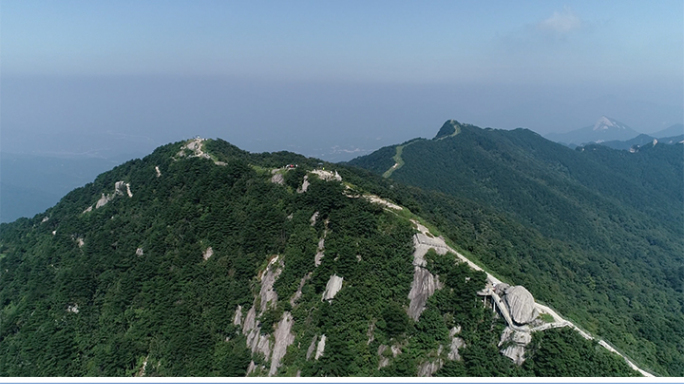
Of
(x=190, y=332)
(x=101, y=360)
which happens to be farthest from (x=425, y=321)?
(x=101, y=360)

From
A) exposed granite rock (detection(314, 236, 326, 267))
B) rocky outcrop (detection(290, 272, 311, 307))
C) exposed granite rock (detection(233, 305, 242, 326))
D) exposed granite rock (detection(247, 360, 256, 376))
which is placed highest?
exposed granite rock (detection(314, 236, 326, 267))

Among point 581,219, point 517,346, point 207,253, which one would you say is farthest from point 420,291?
point 581,219

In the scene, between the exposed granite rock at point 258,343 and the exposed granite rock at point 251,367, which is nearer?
the exposed granite rock at point 251,367

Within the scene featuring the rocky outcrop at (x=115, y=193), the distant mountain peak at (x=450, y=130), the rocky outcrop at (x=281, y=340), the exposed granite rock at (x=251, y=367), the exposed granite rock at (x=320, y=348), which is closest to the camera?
the exposed granite rock at (x=320, y=348)

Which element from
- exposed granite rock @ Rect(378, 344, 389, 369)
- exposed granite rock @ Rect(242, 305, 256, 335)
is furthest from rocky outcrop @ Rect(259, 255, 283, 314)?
exposed granite rock @ Rect(378, 344, 389, 369)

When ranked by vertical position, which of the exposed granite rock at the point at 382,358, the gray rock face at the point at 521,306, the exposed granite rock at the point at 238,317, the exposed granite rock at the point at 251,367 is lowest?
the exposed granite rock at the point at 251,367

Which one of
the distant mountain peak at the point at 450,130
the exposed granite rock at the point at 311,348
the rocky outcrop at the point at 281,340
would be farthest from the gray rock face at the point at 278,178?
the distant mountain peak at the point at 450,130

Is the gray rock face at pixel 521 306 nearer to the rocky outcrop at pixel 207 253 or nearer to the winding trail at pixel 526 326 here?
the winding trail at pixel 526 326

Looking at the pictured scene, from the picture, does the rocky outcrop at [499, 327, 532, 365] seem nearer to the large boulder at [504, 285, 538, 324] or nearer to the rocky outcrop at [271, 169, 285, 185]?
the large boulder at [504, 285, 538, 324]
